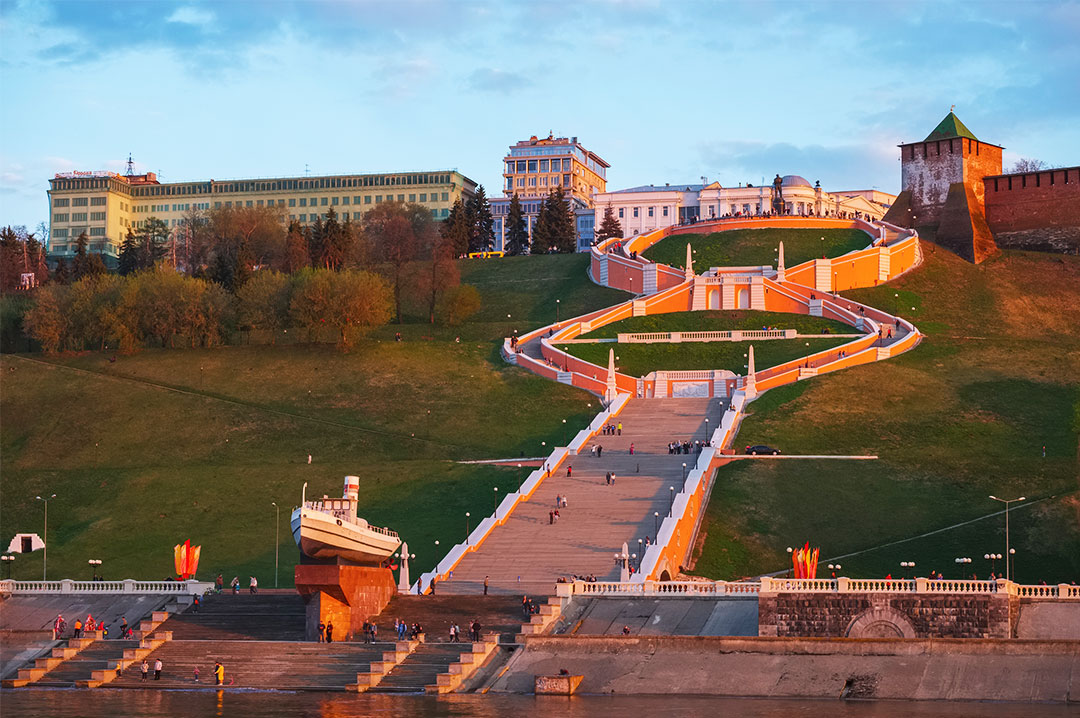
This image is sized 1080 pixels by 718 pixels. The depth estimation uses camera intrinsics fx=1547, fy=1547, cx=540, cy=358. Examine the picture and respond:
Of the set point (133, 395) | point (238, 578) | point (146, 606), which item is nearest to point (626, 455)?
point (238, 578)

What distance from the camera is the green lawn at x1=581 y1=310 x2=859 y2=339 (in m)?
95.8

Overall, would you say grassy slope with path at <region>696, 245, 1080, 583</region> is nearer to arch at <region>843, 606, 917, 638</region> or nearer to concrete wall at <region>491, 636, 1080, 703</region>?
arch at <region>843, 606, 917, 638</region>

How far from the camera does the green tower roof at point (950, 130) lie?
117000mm

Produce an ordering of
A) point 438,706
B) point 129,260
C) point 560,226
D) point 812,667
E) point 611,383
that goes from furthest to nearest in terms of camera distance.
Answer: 1. point 560,226
2. point 129,260
3. point 611,383
4. point 812,667
5. point 438,706

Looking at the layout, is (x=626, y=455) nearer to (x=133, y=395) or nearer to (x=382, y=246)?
(x=133, y=395)

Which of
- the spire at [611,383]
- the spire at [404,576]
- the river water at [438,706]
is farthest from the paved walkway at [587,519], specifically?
the river water at [438,706]

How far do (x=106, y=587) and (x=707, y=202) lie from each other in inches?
4119

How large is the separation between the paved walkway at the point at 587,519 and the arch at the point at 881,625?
11164mm

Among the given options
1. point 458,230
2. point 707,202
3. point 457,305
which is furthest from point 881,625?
point 707,202

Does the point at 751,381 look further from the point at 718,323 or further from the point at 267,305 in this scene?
the point at 267,305

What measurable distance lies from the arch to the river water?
4.21 meters

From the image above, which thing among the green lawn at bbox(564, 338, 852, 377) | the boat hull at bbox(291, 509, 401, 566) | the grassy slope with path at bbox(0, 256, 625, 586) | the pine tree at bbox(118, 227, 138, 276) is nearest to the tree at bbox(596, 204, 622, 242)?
the grassy slope with path at bbox(0, 256, 625, 586)

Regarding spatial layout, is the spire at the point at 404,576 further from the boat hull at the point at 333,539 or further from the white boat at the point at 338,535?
the boat hull at the point at 333,539

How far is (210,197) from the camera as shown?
190000 millimetres
